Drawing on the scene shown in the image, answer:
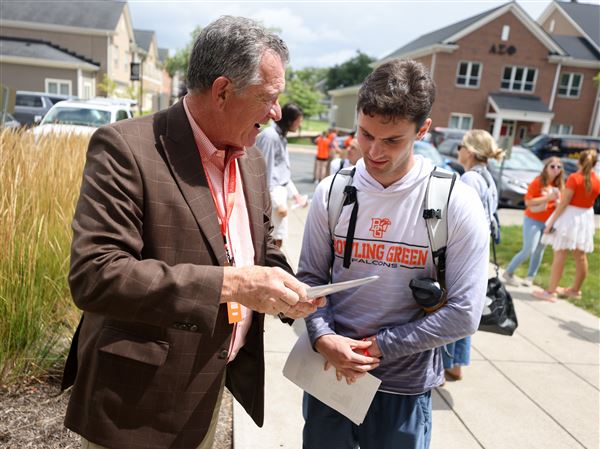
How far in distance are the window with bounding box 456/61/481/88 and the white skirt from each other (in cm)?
3044

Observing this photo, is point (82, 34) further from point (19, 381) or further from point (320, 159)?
point (19, 381)

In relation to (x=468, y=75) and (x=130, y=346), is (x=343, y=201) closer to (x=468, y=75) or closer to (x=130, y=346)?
(x=130, y=346)

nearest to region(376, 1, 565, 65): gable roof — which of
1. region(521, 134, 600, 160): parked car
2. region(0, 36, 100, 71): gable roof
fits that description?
region(521, 134, 600, 160): parked car

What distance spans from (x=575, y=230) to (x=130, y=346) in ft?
20.3

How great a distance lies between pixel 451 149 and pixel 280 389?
14264 millimetres

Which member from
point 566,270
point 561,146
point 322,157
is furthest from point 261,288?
point 561,146

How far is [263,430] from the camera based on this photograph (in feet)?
10.2

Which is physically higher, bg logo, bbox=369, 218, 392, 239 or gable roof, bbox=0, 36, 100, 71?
gable roof, bbox=0, 36, 100, 71

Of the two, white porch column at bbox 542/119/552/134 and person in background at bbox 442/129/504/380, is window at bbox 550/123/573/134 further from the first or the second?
person in background at bbox 442/129/504/380

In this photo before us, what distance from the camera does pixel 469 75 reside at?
3397 centimetres

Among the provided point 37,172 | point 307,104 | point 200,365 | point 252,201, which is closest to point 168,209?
point 252,201

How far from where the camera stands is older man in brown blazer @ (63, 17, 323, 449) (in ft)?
4.33

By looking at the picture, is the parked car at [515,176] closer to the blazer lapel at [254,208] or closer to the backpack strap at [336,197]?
the backpack strap at [336,197]

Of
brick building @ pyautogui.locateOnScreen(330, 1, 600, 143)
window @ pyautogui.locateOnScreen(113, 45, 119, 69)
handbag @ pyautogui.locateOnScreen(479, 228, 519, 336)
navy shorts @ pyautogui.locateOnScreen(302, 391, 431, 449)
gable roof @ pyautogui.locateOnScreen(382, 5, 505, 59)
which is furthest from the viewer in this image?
window @ pyautogui.locateOnScreen(113, 45, 119, 69)
